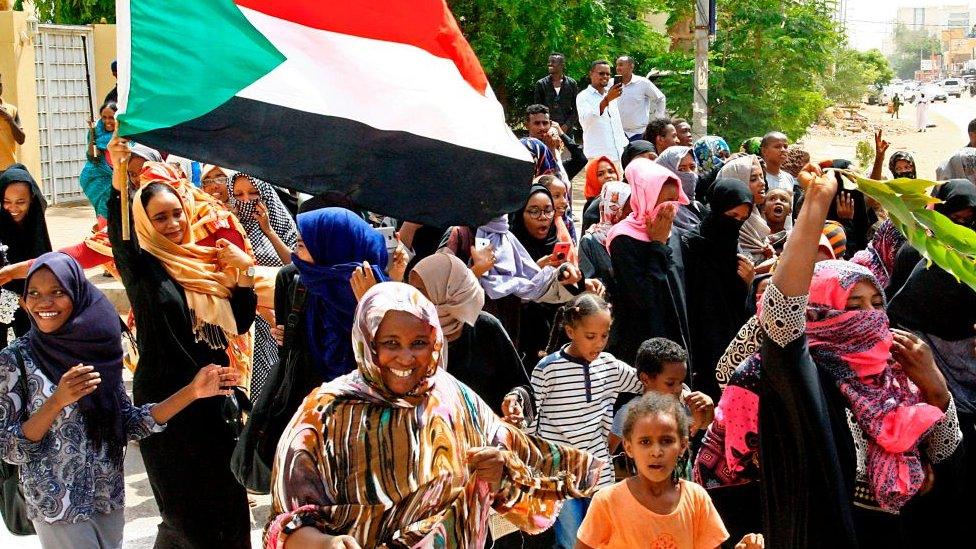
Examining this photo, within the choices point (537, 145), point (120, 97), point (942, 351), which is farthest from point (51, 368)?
point (537, 145)

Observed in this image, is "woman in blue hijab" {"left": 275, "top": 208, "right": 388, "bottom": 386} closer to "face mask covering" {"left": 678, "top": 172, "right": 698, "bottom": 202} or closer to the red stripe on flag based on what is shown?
the red stripe on flag

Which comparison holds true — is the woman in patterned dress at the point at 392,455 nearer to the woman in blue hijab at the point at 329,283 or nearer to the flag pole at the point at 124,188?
the woman in blue hijab at the point at 329,283

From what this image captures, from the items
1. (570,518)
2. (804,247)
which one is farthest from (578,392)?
(804,247)

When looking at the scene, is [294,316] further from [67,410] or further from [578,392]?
[578,392]

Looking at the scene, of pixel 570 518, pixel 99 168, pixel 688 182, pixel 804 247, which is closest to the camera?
pixel 804 247

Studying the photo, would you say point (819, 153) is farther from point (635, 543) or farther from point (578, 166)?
Answer: point (635, 543)

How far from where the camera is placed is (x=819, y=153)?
3862 centimetres

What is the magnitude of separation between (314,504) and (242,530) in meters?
2.18

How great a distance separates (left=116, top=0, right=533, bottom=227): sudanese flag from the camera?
472 centimetres

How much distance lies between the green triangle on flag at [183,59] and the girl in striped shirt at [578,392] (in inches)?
67.7

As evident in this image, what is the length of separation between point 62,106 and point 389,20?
43.2 ft

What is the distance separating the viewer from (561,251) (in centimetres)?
734

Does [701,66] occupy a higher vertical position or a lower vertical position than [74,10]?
lower

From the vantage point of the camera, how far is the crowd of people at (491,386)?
3.58 metres
